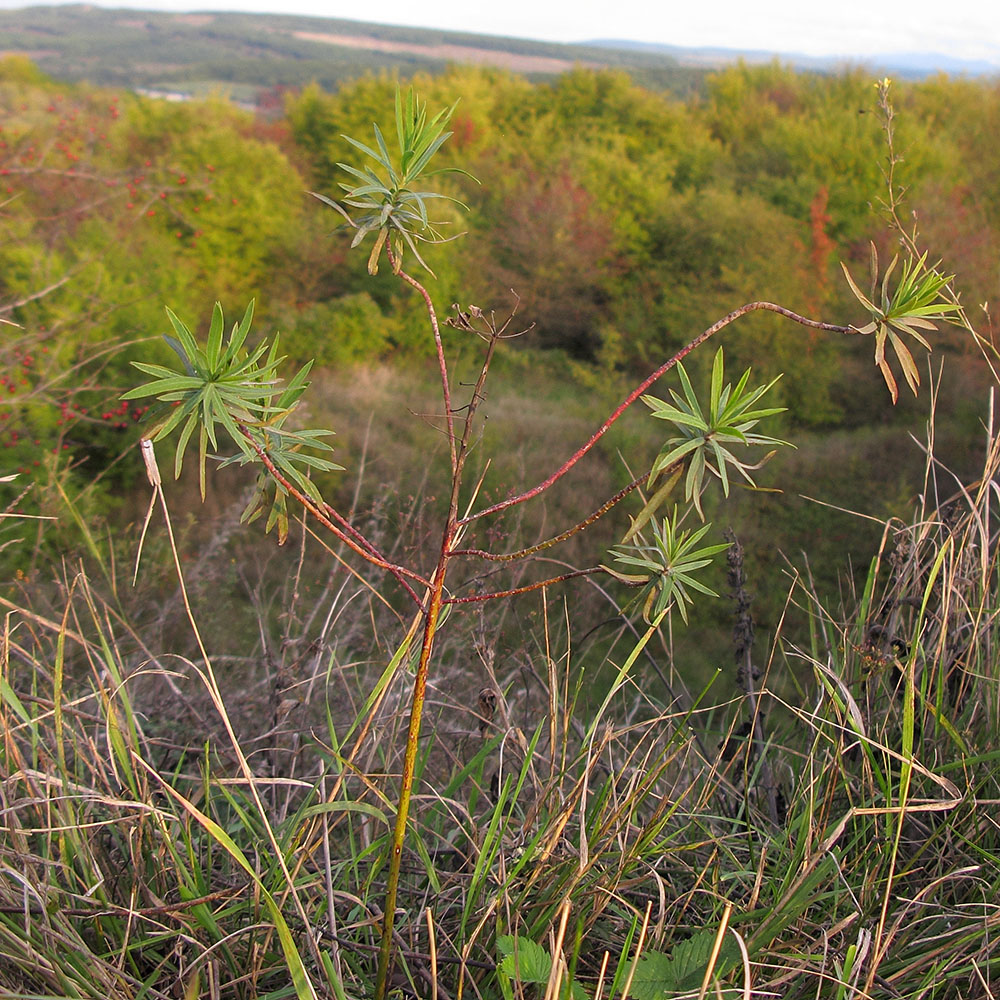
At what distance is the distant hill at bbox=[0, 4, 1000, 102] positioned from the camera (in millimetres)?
54062

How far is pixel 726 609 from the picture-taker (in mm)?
11273

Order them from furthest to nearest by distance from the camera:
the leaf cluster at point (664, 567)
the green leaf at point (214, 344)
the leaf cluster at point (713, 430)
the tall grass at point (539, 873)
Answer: the tall grass at point (539, 873) < the leaf cluster at point (664, 567) < the leaf cluster at point (713, 430) < the green leaf at point (214, 344)

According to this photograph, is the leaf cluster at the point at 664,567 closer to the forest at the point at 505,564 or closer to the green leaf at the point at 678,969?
the forest at the point at 505,564

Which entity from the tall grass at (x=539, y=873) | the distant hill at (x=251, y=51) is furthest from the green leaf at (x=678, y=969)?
the distant hill at (x=251, y=51)

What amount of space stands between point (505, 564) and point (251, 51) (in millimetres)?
89886

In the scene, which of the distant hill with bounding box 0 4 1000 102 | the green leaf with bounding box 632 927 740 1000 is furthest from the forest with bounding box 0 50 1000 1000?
the distant hill with bounding box 0 4 1000 102

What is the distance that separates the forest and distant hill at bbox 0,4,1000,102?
64.2 ft

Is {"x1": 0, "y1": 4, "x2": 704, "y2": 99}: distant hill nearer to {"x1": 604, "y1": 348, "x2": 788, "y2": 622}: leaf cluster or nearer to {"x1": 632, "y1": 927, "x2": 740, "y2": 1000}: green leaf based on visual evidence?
{"x1": 604, "y1": 348, "x2": 788, "y2": 622}: leaf cluster

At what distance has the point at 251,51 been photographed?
76562mm

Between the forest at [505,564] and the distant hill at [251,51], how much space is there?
19.6 m

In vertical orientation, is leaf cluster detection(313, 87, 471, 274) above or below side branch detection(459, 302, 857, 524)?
above

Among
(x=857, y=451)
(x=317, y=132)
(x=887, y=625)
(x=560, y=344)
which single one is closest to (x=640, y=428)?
(x=857, y=451)

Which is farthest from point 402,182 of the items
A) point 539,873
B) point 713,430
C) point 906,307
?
point 539,873

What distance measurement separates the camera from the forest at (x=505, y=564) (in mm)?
1034
